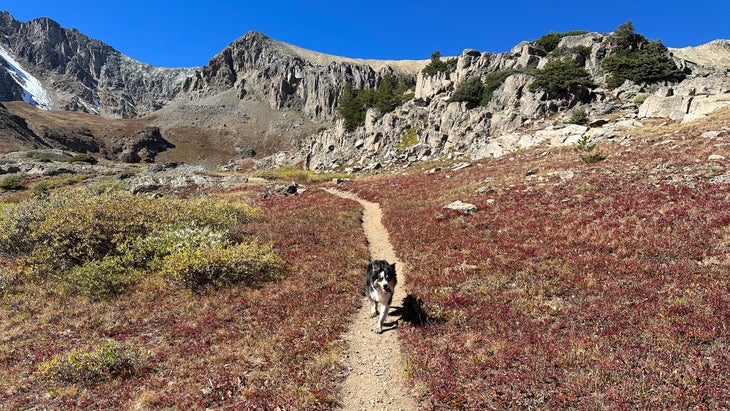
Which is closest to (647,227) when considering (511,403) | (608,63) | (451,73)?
(511,403)

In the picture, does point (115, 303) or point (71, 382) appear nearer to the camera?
point (71, 382)

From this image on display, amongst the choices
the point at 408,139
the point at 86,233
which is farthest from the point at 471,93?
the point at 86,233

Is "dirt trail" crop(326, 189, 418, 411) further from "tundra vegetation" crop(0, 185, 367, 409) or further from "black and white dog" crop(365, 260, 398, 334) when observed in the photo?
"black and white dog" crop(365, 260, 398, 334)

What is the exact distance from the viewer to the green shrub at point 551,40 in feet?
265

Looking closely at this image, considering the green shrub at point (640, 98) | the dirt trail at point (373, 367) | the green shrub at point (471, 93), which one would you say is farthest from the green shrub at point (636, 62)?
the dirt trail at point (373, 367)

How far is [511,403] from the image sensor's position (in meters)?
6.60

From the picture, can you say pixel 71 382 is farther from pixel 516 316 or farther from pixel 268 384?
pixel 516 316

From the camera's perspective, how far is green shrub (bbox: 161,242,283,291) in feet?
44.1

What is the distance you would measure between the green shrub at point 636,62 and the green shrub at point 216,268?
2675 inches

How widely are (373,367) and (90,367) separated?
22.7ft

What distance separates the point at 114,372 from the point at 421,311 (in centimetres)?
837

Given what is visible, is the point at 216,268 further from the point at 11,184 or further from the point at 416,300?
the point at 11,184

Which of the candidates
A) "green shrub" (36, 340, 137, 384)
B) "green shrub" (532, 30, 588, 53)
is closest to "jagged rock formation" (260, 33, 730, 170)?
"green shrub" (532, 30, 588, 53)

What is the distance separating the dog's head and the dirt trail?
136 cm
